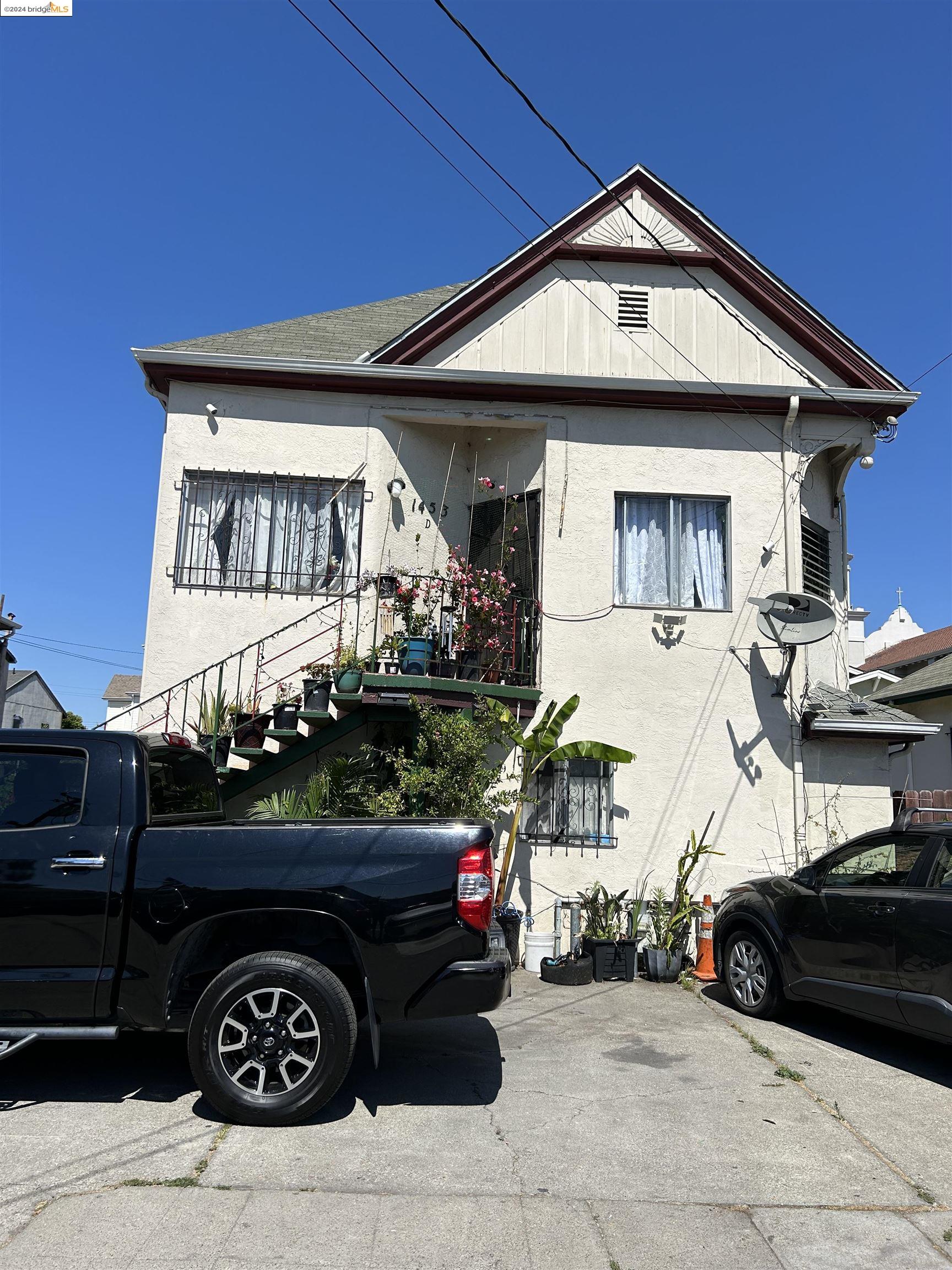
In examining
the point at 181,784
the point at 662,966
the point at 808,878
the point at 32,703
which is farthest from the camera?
the point at 32,703

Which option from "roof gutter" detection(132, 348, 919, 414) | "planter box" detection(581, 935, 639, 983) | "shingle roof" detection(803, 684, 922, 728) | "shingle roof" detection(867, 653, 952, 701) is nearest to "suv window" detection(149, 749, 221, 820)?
"planter box" detection(581, 935, 639, 983)

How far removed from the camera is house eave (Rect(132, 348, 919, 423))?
10.8 m

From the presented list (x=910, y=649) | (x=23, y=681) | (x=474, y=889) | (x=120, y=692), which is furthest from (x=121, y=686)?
(x=474, y=889)

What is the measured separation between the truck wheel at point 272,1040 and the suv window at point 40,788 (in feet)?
4.34

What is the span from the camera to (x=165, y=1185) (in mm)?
4070

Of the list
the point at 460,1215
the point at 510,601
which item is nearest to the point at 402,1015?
the point at 460,1215

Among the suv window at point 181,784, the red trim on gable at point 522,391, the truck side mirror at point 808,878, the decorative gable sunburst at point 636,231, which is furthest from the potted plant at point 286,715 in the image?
the decorative gable sunburst at point 636,231

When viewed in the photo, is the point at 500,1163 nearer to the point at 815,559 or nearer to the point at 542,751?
the point at 542,751

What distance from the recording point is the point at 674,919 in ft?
31.1

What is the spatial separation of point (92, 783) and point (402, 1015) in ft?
7.16

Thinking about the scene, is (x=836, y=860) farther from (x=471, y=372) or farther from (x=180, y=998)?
(x=471, y=372)

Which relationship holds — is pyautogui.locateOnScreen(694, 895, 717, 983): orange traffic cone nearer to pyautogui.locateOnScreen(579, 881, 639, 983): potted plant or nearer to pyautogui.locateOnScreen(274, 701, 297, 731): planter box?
pyautogui.locateOnScreen(579, 881, 639, 983): potted plant

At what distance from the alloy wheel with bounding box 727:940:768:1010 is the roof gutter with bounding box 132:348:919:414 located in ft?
20.6

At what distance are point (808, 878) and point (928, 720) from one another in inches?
498
